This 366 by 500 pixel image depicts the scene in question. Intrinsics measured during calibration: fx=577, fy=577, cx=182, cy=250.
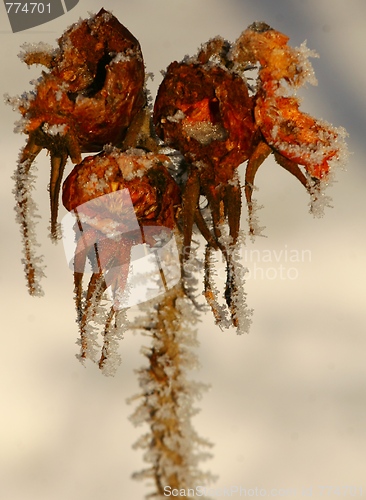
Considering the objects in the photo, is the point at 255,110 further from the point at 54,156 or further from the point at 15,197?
A: the point at 15,197

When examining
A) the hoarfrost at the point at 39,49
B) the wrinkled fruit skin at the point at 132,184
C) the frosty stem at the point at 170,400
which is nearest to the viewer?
the frosty stem at the point at 170,400

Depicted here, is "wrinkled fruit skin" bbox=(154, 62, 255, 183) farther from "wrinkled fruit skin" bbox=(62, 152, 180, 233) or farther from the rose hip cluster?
"wrinkled fruit skin" bbox=(62, 152, 180, 233)

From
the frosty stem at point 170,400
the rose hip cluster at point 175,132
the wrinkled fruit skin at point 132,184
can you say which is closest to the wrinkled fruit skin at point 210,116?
the rose hip cluster at point 175,132

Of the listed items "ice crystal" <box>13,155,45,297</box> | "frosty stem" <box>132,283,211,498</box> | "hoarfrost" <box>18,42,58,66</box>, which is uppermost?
"hoarfrost" <box>18,42,58,66</box>

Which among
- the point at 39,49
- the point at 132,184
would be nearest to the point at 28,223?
the point at 132,184

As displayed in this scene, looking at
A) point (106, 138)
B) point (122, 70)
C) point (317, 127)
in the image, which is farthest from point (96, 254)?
point (317, 127)

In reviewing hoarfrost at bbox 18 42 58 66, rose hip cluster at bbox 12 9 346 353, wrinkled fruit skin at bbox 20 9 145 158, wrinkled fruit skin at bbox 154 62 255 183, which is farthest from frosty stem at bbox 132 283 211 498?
hoarfrost at bbox 18 42 58 66

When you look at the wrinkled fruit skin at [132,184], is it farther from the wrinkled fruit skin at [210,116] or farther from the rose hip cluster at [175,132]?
the wrinkled fruit skin at [210,116]

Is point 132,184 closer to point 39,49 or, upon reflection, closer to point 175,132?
point 175,132
